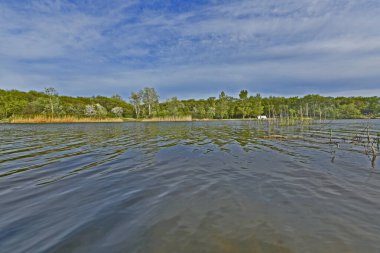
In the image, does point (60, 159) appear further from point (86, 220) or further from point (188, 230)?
point (188, 230)

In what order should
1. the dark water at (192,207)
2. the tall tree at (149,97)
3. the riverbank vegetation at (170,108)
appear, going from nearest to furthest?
the dark water at (192,207)
the riverbank vegetation at (170,108)
the tall tree at (149,97)

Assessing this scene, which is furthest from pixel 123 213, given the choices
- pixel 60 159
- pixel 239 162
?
pixel 60 159

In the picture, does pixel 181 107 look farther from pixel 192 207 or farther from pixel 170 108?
pixel 192 207

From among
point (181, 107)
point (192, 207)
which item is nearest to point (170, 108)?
point (181, 107)

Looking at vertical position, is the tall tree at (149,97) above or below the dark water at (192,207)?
above

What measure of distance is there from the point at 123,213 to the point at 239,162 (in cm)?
571

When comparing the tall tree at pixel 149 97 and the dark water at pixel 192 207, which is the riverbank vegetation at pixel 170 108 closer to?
the tall tree at pixel 149 97

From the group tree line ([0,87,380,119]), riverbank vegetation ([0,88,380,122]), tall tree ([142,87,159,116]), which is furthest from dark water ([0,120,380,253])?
tall tree ([142,87,159,116])

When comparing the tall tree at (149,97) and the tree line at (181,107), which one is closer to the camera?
the tree line at (181,107)

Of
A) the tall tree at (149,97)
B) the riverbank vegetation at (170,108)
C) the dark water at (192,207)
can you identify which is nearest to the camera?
the dark water at (192,207)

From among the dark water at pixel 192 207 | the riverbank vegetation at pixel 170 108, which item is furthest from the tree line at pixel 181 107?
the dark water at pixel 192 207

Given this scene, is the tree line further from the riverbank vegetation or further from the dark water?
the dark water

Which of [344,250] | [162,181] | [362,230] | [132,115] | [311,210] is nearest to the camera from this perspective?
[344,250]

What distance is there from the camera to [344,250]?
117 inches
